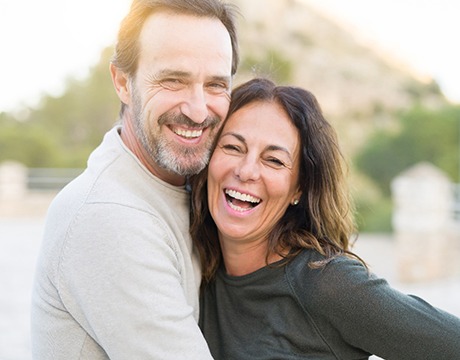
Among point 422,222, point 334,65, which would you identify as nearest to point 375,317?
point 422,222

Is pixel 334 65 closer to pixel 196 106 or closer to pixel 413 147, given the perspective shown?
pixel 413 147

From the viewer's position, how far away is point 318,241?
2807 millimetres

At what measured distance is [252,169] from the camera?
8.91 feet

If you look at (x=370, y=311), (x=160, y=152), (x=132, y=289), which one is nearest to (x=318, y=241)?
(x=370, y=311)

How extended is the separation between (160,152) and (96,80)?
32.3m

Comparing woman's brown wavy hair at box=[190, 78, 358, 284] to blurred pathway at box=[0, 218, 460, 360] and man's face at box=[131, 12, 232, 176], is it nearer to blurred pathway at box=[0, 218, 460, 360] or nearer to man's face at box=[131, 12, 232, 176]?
man's face at box=[131, 12, 232, 176]

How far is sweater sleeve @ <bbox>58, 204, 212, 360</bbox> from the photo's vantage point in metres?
2.16

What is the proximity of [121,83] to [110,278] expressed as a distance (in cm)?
106

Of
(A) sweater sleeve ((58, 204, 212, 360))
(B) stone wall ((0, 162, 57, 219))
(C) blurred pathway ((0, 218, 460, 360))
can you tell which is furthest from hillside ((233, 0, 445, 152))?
(A) sweater sleeve ((58, 204, 212, 360))

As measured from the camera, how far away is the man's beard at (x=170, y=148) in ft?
8.77

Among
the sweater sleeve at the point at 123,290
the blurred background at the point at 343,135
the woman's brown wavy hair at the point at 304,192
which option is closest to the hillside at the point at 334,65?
the blurred background at the point at 343,135

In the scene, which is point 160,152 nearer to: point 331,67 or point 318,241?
point 318,241

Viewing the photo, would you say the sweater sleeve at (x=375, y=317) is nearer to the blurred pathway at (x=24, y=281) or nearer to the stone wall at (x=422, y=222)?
the blurred pathway at (x=24, y=281)

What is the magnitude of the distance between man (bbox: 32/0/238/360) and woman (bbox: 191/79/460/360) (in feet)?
0.46
